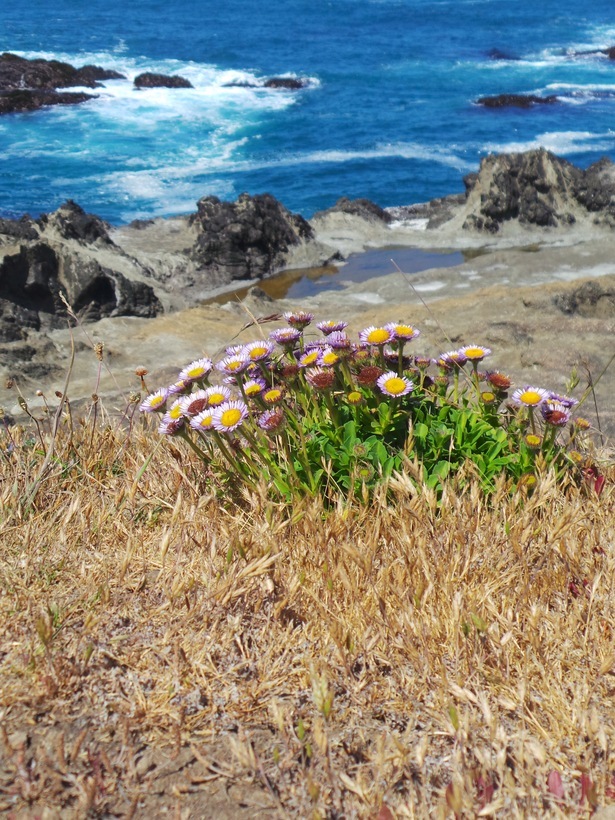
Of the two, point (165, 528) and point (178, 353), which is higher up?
point (165, 528)

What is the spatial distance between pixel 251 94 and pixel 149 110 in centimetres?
453

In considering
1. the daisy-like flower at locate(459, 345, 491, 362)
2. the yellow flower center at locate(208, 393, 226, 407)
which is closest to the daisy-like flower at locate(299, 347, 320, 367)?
the yellow flower center at locate(208, 393, 226, 407)

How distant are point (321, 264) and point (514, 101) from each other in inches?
735

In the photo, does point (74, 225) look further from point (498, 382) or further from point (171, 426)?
point (498, 382)

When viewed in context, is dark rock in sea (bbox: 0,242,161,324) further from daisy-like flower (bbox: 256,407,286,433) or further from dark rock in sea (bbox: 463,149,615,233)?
dark rock in sea (bbox: 463,149,615,233)

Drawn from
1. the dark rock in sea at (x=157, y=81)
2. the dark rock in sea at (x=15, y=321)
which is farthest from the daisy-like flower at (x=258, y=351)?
the dark rock in sea at (x=157, y=81)

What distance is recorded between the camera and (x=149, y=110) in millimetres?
27062

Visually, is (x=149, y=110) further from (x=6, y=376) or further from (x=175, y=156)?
(x=6, y=376)

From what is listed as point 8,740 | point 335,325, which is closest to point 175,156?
point 335,325

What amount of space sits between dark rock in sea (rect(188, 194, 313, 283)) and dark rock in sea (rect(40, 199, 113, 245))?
1.74 metres

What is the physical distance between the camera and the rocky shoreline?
5.76 meters

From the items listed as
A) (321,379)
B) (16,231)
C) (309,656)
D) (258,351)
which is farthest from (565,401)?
(16,231)

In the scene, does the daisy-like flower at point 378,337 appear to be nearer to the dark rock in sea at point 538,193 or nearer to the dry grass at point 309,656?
the dry grass at point 309,656

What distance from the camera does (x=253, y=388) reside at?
9.71 feet
